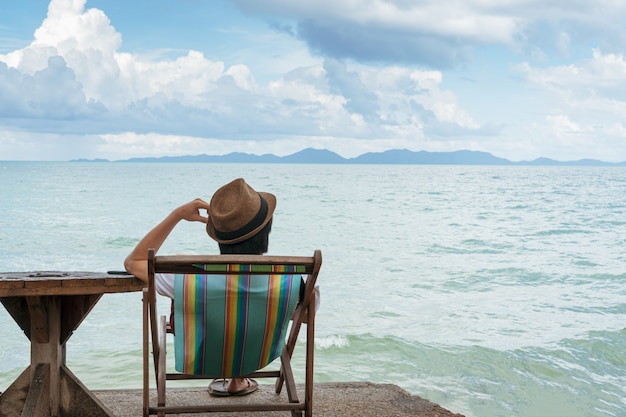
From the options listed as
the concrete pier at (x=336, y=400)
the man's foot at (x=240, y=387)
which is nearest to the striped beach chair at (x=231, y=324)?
the concrete pier at (x=336, y=400)

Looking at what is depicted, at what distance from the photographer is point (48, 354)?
333 cm

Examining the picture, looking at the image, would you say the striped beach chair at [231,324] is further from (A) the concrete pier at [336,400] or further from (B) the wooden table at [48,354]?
(A) the concrete pier at [336,400]

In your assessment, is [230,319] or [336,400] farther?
[336,400]

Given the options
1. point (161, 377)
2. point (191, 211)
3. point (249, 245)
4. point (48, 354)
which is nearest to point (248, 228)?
point (249, 245)

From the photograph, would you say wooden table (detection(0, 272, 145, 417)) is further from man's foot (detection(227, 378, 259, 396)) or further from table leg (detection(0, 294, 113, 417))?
man's foot (detection(227, 378, 259, 396))

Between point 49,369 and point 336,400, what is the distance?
1.52m

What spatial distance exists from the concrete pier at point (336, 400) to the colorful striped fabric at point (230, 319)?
701 mm

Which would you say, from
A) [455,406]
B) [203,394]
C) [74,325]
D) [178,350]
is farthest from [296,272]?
[455,406]

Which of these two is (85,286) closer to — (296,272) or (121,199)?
(296,272)

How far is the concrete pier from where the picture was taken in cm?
395

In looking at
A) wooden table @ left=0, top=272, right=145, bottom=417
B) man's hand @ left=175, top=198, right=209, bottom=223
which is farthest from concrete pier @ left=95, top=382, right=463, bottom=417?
man's hand @ left=175, top=198, right=209, bottom=223

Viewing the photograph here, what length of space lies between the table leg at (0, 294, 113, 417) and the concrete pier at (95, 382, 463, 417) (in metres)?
0.49

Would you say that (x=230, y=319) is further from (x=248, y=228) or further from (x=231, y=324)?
(x=248, y=228)

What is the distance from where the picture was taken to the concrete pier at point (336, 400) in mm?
3947
